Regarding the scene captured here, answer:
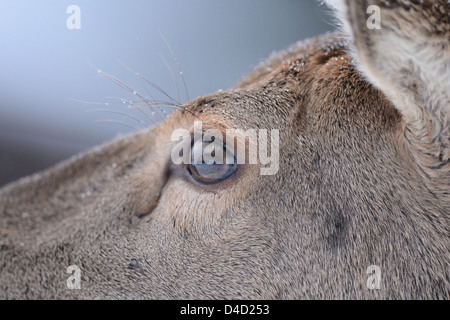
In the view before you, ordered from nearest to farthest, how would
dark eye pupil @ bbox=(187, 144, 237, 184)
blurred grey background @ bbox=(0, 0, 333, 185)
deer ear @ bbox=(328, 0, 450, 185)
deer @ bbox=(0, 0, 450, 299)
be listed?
deer ear @ bbox=(328, 0, 450, 185) < deer @ bbox=(0, 0, 450, 299) < dark eye pupil @ bbox=(187, 144, 237, 184) < blurred grey background @ bbox=(0, 0, 333, 185)

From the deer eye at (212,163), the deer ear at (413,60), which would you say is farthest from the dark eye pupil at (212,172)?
the deer ear at (413,60)

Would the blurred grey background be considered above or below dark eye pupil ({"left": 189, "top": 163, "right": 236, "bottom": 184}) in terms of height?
→ above

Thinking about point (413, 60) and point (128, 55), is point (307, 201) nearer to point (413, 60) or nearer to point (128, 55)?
point (413, 60)

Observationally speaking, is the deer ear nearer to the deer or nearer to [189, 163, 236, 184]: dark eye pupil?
the deer

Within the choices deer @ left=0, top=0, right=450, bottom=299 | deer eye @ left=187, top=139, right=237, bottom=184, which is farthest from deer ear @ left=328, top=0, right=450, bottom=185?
deer eye @ left=187, top=139, right=237, bottom=184

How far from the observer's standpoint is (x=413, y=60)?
163 cm

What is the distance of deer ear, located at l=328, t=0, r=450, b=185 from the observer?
1543 millimetres

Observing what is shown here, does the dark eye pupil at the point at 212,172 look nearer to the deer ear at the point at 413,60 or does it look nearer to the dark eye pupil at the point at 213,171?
the dark eye pupil at the point at 213,171

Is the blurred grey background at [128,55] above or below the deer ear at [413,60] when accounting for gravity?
Answer: above

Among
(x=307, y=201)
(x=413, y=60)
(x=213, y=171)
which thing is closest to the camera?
(x=413, y=60)

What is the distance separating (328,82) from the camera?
2084 millimetres

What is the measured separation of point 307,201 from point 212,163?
1.52 feet

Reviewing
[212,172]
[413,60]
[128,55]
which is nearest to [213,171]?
[212,172]

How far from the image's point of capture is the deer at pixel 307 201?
68.1 inches
